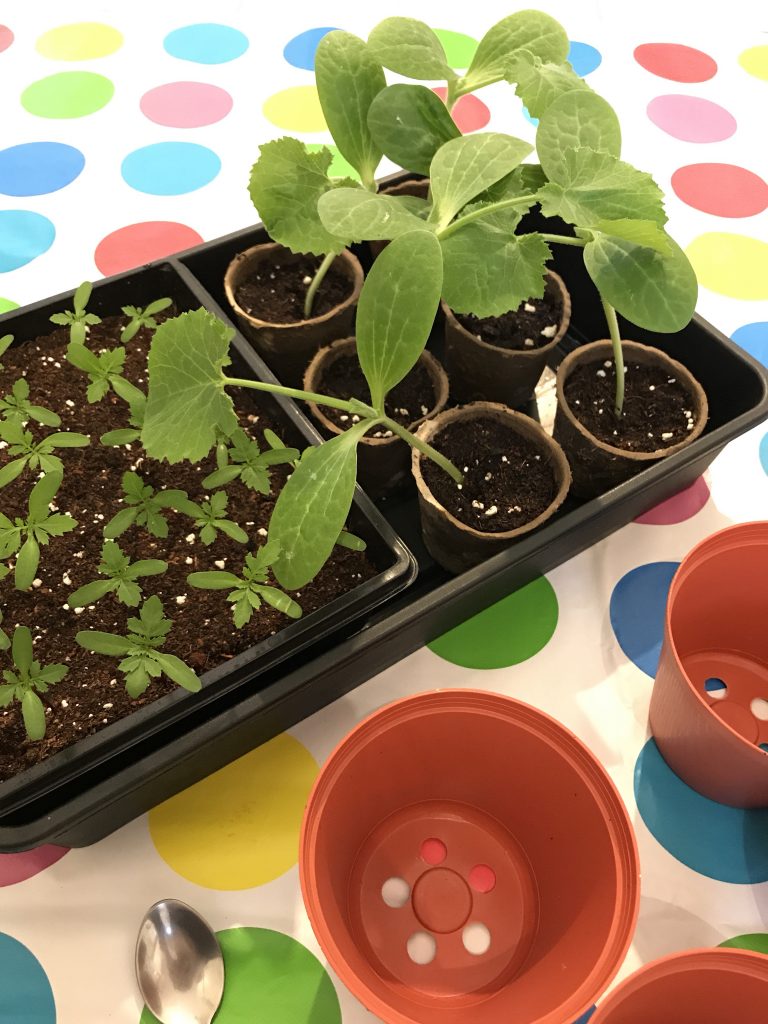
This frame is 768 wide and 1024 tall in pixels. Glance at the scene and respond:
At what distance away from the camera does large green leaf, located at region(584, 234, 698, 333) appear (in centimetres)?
59

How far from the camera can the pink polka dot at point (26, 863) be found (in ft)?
1.98

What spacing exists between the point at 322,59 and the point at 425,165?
0.13m

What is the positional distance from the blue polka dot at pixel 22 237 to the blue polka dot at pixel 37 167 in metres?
0.05

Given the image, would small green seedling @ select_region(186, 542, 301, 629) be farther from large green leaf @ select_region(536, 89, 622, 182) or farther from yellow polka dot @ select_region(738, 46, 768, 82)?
yellow polka dot @ select_region(738, 46, 768, 82)

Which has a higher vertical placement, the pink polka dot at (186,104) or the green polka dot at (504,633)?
the pink polka dot at (186,104)

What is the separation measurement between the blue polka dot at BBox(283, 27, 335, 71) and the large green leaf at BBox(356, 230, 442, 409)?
92 centimetres

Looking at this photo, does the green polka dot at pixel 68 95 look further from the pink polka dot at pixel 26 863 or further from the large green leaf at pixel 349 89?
the pink polka dot at pixel 26 863

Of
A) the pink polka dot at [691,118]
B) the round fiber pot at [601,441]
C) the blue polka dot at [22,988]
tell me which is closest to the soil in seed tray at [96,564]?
the blue polka dot at [22,988]

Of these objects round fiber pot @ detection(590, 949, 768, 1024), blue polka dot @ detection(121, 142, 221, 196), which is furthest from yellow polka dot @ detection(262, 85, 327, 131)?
round fiber pot @ detection(590, 949, 768, 1024)

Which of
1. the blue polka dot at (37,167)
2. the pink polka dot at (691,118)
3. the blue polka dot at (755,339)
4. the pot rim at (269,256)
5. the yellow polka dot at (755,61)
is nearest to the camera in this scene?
the pot rim at (269,256)

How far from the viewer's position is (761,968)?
473 mm

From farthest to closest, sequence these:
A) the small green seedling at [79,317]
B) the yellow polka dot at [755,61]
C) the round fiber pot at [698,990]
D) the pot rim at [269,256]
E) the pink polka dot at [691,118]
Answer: the yellow polka dot at [755,61] → the pink polka dot at [691,118] → the pot rim at [269,256] → the small green seedling at [79,317] → the round fiber pot at [698,990]

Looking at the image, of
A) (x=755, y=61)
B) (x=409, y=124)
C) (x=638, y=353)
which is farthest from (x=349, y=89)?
(x=755, y=61)

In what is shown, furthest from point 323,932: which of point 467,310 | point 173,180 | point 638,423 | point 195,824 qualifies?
point 173,180
